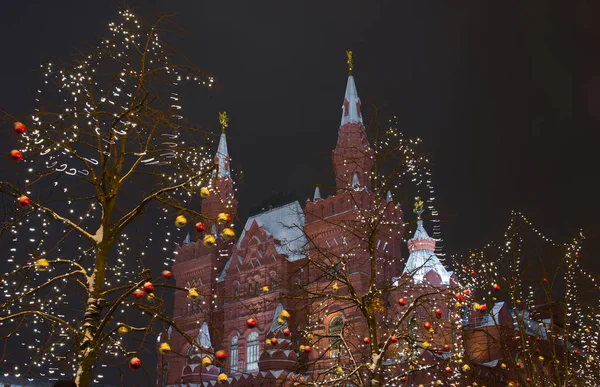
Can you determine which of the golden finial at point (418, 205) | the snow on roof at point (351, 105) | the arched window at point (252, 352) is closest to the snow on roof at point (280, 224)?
the arched window at point (252, 352)

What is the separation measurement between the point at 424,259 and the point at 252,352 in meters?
13.1

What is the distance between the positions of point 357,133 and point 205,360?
33.9m

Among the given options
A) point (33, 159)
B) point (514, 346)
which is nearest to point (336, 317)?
point (514, 346)

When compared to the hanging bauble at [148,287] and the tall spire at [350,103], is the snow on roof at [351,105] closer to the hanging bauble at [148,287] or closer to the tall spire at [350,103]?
the tall spire at [350,103]

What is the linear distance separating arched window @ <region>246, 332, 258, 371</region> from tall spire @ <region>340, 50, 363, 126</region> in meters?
15.9

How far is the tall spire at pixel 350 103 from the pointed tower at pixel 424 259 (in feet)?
26.3

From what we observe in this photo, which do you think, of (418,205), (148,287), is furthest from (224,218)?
(418,205)

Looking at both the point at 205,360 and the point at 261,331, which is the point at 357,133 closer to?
the point at 261,331

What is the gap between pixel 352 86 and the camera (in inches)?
1631

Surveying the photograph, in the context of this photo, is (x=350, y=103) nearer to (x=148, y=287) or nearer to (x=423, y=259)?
(x=423, y=259)

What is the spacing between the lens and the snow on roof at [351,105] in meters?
40.3

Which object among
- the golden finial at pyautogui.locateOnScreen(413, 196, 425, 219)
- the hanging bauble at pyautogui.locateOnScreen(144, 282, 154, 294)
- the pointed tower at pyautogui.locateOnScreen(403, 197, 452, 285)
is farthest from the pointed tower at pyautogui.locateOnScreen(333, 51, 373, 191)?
the hanging bauble at pyautogui.locateOnScreen(144, 282, 154, 294)

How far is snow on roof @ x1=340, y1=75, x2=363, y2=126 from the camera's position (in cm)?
4028

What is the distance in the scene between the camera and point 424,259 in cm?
3347
